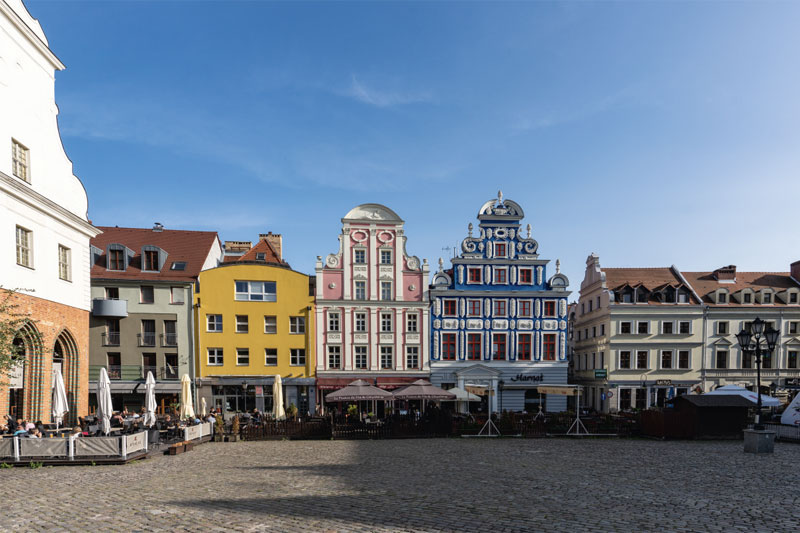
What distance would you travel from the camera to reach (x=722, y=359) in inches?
1673

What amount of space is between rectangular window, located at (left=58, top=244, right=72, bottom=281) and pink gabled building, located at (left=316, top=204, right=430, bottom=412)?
661 inches

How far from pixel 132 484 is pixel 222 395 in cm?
2542

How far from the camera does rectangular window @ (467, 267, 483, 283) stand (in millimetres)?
40131

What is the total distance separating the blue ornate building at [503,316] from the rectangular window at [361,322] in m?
4.90

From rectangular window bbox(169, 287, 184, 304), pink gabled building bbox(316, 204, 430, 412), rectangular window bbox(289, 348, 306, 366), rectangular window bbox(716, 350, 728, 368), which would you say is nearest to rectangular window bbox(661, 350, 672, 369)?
rectangular window bbox(716, 350, 728, 368)

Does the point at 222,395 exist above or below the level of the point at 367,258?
below

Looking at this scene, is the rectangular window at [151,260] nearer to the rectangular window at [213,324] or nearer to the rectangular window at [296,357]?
the rectangular window at [213,324]

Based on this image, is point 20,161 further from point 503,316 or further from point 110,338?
point 503,316

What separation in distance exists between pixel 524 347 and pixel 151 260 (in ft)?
87.6

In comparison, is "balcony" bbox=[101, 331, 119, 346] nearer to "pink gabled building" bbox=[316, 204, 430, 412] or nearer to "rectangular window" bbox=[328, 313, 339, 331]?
"pink gabled building" bbox=[316, 204, 430, 412]

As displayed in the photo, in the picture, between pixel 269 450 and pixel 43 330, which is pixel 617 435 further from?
pixel 43 330

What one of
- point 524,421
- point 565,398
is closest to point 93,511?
point 524,421

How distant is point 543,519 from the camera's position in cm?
937

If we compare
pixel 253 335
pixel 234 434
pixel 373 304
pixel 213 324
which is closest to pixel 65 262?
pixel 234 434
